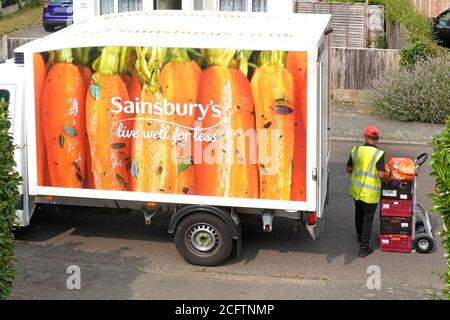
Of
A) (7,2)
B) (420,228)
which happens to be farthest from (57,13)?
(420,228)

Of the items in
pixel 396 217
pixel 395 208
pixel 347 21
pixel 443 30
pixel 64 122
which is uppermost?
pixel 347 21

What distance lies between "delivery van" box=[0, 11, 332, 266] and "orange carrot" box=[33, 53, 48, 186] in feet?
0.04

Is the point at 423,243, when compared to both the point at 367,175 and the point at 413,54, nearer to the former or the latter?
the point at 367,175

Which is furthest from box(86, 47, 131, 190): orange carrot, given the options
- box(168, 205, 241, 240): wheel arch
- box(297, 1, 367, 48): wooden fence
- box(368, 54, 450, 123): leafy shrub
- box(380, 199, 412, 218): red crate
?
box(297, 1, 367, 48): wooden fence

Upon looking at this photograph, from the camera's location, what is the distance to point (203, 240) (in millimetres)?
11617

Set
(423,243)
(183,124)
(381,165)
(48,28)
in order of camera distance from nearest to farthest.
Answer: (183,124) < (381,165) < (423,243) < (48,28)

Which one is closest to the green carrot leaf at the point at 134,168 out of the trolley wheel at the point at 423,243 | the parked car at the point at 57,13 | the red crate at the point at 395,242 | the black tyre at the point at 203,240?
the black tyre at the point at 203,240

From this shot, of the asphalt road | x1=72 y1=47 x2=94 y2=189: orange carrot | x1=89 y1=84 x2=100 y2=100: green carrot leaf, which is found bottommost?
the asphalt road

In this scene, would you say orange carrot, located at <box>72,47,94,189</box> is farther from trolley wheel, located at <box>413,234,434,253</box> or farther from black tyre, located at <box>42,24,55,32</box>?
black tyre, located at <box>42,24,55,32</box>

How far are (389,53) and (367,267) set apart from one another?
410 inches

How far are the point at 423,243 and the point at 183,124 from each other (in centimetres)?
354

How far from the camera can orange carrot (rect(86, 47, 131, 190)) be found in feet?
37.4

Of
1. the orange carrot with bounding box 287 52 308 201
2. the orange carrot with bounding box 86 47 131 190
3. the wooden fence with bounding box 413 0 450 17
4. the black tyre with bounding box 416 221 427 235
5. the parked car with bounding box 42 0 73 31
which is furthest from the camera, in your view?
the wooden fence with bounding box 413 0 450 17
